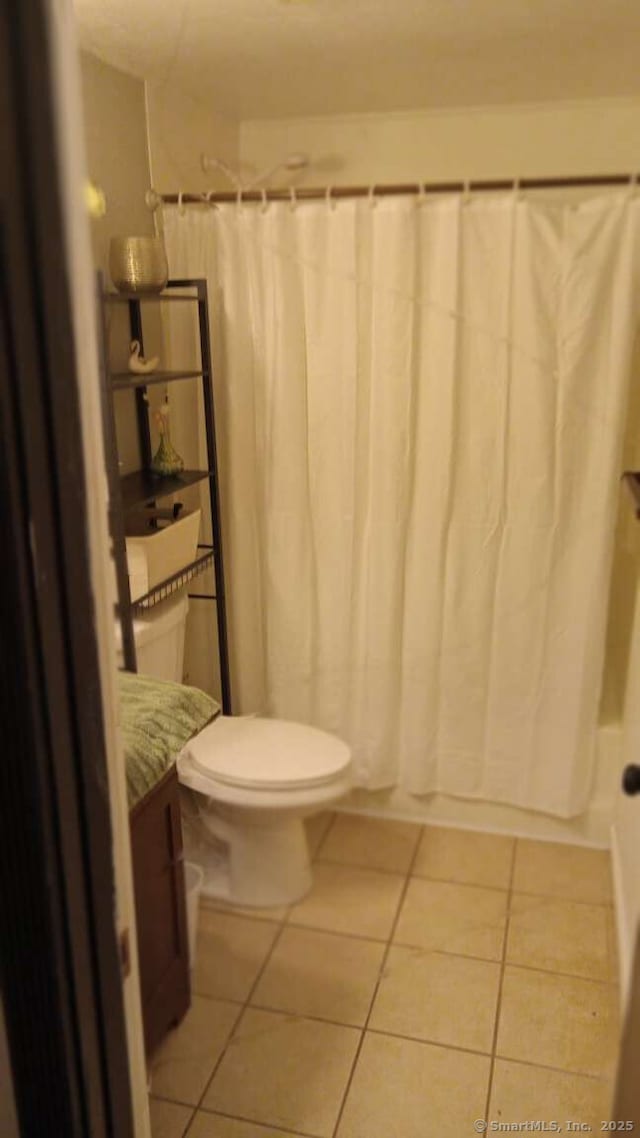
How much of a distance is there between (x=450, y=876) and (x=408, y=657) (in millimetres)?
607

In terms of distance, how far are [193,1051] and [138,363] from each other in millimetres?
1549

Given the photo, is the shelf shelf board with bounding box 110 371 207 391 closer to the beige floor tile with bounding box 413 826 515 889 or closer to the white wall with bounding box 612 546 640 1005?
the white wall with bounding box 612 546 640 1005

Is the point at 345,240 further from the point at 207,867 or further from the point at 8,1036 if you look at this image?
the point at 8,1036

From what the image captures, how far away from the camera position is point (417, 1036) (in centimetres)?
177

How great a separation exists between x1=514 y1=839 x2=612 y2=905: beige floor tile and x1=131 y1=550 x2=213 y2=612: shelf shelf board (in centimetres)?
120

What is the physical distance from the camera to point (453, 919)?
2117 millimetres

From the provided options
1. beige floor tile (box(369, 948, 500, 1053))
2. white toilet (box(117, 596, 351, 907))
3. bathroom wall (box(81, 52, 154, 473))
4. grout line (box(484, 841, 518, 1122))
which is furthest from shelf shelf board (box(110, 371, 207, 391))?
grout line (box(484, 841, 518, 1122))

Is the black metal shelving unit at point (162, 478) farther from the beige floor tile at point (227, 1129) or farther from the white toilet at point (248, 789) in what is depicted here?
the beige floor tile at point (227, 1129)

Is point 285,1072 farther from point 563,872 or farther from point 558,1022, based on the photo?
point 563,872

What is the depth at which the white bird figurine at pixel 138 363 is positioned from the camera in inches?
80.0

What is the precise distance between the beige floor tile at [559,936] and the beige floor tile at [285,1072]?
1.60 feet

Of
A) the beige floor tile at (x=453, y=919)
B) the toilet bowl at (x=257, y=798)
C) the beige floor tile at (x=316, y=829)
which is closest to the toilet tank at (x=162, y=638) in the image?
the toilet bowl at (x=257, y=798)

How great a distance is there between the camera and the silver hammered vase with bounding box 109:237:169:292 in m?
1.93

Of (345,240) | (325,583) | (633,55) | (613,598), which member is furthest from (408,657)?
(633,55)
